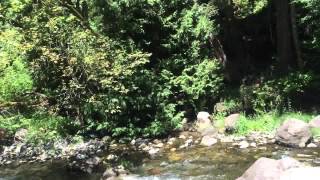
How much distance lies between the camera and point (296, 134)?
51.9 ft

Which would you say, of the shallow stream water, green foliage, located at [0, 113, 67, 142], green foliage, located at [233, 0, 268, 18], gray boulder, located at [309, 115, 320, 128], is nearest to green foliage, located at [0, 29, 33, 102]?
green foliage, located at [0, 113, 67, 142]

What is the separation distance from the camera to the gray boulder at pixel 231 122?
1820 centimetres

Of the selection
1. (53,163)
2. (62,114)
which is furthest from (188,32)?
(53,163)

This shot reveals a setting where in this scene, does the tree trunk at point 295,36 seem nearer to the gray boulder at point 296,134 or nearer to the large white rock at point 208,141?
the gray boulder at point 296,134

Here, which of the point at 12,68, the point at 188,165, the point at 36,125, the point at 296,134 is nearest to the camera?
the point at 188,165

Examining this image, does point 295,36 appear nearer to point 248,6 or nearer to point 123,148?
point 248,6

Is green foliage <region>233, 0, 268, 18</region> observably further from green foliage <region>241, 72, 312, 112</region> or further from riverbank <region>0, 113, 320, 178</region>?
riverbank <region>0, 113, 320, 178</region>

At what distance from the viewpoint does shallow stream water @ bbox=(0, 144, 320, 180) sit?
47.6 ft

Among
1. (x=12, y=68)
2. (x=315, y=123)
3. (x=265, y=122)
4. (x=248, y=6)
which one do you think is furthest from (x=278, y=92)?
(x=12, y=68)

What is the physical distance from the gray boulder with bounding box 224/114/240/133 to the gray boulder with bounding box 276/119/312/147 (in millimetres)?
2509

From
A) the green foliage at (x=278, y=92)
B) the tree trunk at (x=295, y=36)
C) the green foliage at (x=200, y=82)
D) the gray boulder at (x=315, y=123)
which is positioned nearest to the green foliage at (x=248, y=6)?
the tree trunk at (x=295, y=36)

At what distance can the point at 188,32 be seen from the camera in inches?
781

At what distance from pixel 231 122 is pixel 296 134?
10.3 feet

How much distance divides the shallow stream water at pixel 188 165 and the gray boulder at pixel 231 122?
1320 mm
